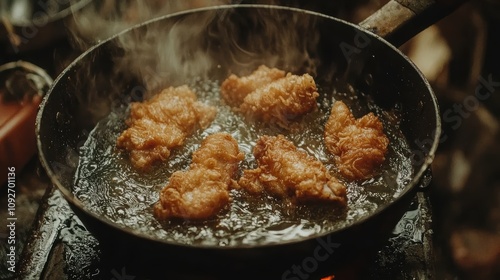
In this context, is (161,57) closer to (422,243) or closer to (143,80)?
(143,80)

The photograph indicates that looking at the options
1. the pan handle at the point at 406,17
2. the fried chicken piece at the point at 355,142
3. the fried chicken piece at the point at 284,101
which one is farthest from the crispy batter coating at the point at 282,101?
the pan handle at the point at 406,17

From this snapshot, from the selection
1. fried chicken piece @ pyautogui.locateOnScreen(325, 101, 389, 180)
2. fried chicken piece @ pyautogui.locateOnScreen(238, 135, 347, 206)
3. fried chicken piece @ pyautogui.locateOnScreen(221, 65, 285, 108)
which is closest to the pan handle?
fried chicken piece @ pyautogui.locateOnScreen(325, 101, 389, 180)

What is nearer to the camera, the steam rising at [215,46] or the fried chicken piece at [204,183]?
the fried chicken piece at [204,183]

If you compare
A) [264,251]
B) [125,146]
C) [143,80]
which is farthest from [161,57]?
[264,251]

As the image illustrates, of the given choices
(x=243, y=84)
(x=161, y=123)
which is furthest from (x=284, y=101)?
(x=161, y=123)

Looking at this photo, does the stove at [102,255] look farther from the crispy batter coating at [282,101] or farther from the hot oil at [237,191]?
the crispy batter coating at [282,101]

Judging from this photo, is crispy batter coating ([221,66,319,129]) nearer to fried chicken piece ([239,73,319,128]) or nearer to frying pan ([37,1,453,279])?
fried chicken piece ([239,73,319,128])

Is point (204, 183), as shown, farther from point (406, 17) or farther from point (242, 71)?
point (406, 17)
